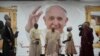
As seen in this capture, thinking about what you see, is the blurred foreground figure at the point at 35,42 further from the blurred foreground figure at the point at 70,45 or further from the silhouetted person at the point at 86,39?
the silhouetted person at the point at 86,39

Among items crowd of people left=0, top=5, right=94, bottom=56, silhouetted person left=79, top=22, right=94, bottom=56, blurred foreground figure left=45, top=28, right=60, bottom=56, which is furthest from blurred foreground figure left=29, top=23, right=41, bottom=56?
silhouetted person left=79, top=22, right=94, bottom=56

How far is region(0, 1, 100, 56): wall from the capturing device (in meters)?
4.16

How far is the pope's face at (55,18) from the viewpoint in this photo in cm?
419

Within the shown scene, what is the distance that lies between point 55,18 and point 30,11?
1.15 feet

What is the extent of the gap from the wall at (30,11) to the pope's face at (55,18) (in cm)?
7

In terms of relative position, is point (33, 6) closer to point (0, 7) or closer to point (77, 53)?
point (0, 7)

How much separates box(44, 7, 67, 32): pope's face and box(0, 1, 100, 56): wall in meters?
0.07

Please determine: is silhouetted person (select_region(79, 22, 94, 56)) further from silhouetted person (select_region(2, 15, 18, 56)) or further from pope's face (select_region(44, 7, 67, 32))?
silhouetted person (select_region(2, 15, 18, 56))

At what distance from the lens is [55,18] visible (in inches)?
165

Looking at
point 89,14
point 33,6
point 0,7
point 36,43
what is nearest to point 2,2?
point 0,7

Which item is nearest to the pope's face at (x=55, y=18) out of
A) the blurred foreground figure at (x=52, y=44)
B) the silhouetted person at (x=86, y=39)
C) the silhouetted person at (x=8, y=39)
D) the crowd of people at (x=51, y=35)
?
the crowd of people at (x=51, y=35)

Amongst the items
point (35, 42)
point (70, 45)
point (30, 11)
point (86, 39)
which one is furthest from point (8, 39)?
point (86, 39)

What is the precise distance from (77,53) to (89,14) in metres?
0.55

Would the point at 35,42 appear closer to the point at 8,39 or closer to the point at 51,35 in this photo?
the point at 51,35
